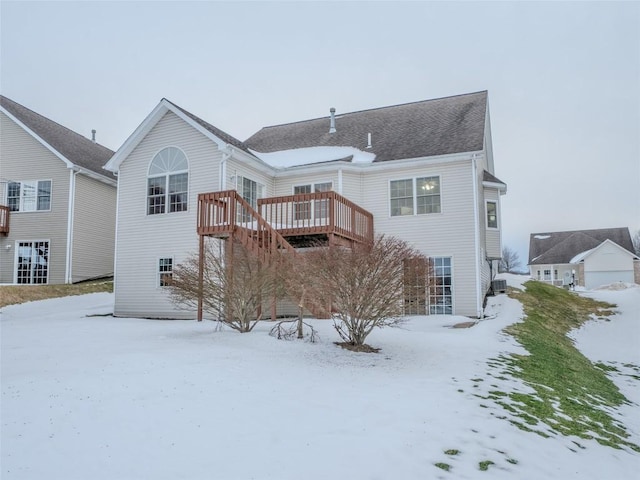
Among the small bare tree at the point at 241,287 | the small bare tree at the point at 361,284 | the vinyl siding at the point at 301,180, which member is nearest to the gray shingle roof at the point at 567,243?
the vinyl siding at the point at 301,180

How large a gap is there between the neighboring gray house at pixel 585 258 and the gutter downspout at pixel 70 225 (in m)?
36.9

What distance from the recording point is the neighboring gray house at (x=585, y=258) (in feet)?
123

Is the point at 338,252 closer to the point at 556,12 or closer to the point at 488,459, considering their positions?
the point at 488,459

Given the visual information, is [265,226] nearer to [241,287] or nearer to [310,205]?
[241,287]

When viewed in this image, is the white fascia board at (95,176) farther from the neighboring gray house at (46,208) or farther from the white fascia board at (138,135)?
the white fascia board at (138,135)

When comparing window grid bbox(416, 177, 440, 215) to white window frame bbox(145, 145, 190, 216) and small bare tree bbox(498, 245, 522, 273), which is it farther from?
small bare tree bbox(498, 245, 522, 273)

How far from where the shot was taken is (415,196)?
15.3m

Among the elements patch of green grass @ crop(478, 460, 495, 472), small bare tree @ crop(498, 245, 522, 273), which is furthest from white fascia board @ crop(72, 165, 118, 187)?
small bare tree @ crop(498, 245, 522, 273)

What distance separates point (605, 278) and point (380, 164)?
32073 millimetres

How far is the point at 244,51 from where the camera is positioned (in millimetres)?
29203

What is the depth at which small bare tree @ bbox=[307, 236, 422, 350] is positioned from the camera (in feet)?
26.6

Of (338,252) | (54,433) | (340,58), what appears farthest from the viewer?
(340,58)

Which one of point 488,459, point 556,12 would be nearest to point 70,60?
point 556,12

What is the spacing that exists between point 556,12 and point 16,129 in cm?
2459
